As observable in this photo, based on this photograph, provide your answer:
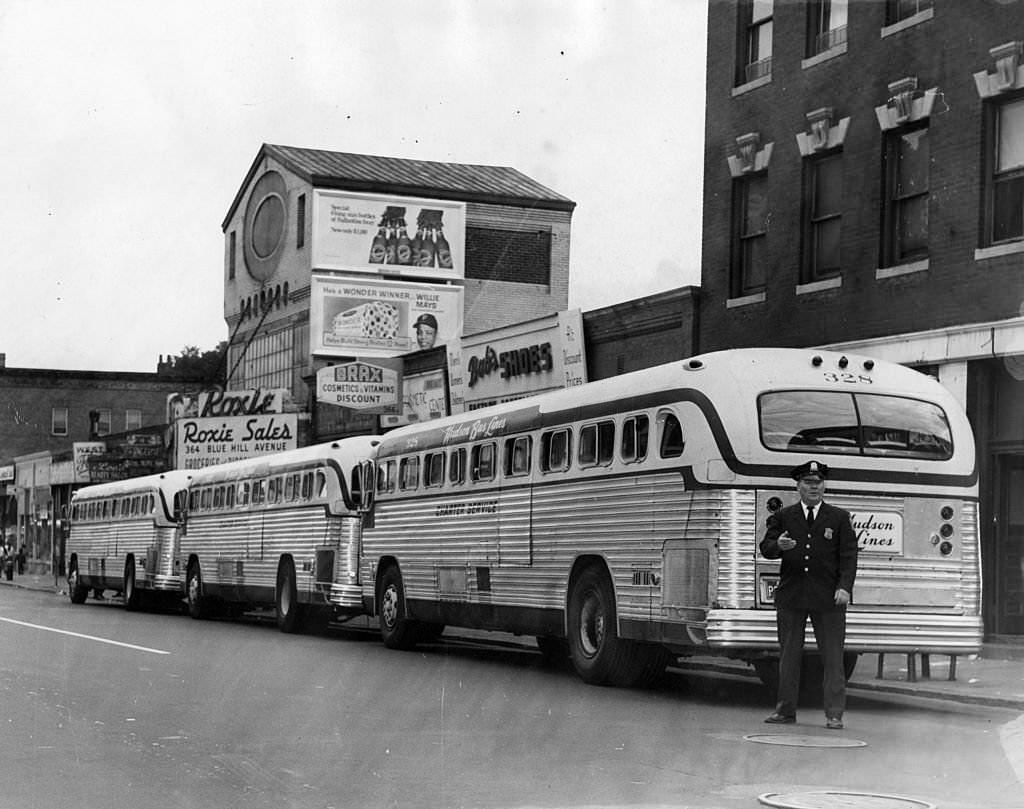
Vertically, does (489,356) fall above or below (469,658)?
Result: above

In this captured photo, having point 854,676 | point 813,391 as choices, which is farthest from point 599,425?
point 854,676

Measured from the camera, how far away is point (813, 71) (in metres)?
25.9

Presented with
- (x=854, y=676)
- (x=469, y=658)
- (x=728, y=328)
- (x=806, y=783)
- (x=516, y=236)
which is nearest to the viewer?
(x=806, y=783)

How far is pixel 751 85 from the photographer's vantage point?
27641 mm

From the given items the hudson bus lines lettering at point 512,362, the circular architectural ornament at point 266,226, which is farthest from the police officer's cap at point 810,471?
the circular architectural ornament at point 266,226

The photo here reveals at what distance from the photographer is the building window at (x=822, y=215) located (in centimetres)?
2547

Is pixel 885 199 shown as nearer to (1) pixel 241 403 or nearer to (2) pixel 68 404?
(1) pixel 241 403

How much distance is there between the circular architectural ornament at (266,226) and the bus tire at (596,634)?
155ft

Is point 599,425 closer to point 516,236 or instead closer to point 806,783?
point 806,783

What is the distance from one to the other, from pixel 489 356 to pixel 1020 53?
18648 millimetres

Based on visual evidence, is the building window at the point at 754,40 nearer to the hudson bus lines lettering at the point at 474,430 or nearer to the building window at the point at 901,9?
the building window at the point at 901,9

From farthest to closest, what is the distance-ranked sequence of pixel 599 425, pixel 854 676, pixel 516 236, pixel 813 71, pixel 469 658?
pixel 516 236 < pixel 813 71 < pixel 469 658 < pixel 854 676 < pixel 599 425

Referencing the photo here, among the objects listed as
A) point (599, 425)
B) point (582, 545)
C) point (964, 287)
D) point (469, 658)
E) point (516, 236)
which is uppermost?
point (516, 236)

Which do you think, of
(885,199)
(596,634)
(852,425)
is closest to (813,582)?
(852,425)
